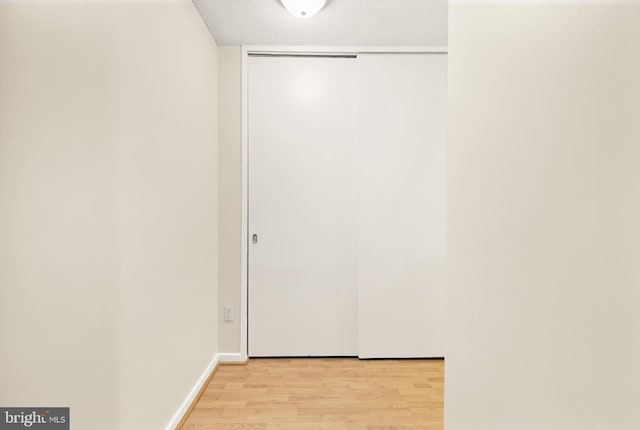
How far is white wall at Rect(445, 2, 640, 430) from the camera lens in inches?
27.4

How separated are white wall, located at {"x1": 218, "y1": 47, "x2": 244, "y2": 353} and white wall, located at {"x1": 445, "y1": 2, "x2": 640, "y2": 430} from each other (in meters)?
1.99

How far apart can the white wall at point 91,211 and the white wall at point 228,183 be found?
912 mm

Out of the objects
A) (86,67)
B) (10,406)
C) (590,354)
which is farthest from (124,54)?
(590,354)

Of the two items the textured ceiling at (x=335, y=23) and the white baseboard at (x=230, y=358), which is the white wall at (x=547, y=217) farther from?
the white baseboard at (x=230, y=358)

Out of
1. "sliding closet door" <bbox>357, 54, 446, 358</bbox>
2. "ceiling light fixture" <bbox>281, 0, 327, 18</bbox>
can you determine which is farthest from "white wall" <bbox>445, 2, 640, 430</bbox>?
"sliding closet door" <bbox>357, 54, 446, 358</bbox>

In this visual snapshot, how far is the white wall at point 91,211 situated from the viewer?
112 cm

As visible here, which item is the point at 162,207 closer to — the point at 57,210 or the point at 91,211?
the point at 91,211

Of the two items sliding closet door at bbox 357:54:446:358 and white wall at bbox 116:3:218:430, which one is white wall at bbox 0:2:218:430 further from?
sliding closet door at bbox 357:54:446:358

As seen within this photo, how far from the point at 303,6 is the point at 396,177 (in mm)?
1400

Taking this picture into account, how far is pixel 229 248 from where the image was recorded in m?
3.06

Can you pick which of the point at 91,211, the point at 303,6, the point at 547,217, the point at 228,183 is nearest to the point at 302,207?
the point at 228,183

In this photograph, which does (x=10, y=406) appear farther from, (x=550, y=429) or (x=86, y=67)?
(x=550, y=429)

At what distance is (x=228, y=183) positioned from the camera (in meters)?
3.07

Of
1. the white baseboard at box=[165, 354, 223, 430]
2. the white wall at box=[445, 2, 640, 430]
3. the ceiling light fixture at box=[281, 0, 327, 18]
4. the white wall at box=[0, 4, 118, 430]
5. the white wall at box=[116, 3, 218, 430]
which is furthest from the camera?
the ceiling light fixture at box=[281, 0, 327, 18]
